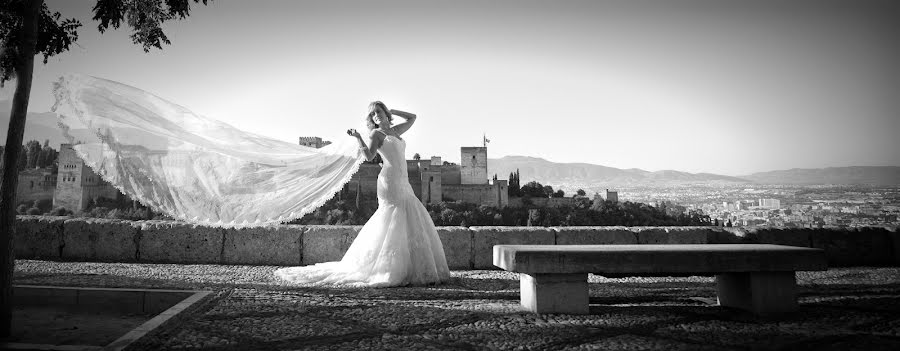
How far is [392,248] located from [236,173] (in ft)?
7.28

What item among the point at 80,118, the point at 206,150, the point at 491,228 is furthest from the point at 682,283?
the point at 80,118

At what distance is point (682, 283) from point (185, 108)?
6186mm

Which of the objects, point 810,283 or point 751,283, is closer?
point 751,283

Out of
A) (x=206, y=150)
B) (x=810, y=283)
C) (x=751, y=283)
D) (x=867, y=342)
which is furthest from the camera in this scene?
(x=206, y=150)

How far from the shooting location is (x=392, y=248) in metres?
5.20

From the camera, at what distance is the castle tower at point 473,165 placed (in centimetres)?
7706

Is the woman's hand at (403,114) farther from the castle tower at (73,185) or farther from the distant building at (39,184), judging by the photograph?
the distant building at (39,184)

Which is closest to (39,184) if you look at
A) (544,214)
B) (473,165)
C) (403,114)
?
(473,165)

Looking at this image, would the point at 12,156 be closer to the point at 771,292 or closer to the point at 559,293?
the point at 559,293

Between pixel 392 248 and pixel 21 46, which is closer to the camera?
pixel 21 46

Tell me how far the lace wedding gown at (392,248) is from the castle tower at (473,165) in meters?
71.5

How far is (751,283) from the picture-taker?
361cm

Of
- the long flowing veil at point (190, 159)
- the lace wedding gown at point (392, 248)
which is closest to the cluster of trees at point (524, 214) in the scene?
the long flowing veil at point (190, 159)

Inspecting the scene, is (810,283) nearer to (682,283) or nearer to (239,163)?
(682,283)
